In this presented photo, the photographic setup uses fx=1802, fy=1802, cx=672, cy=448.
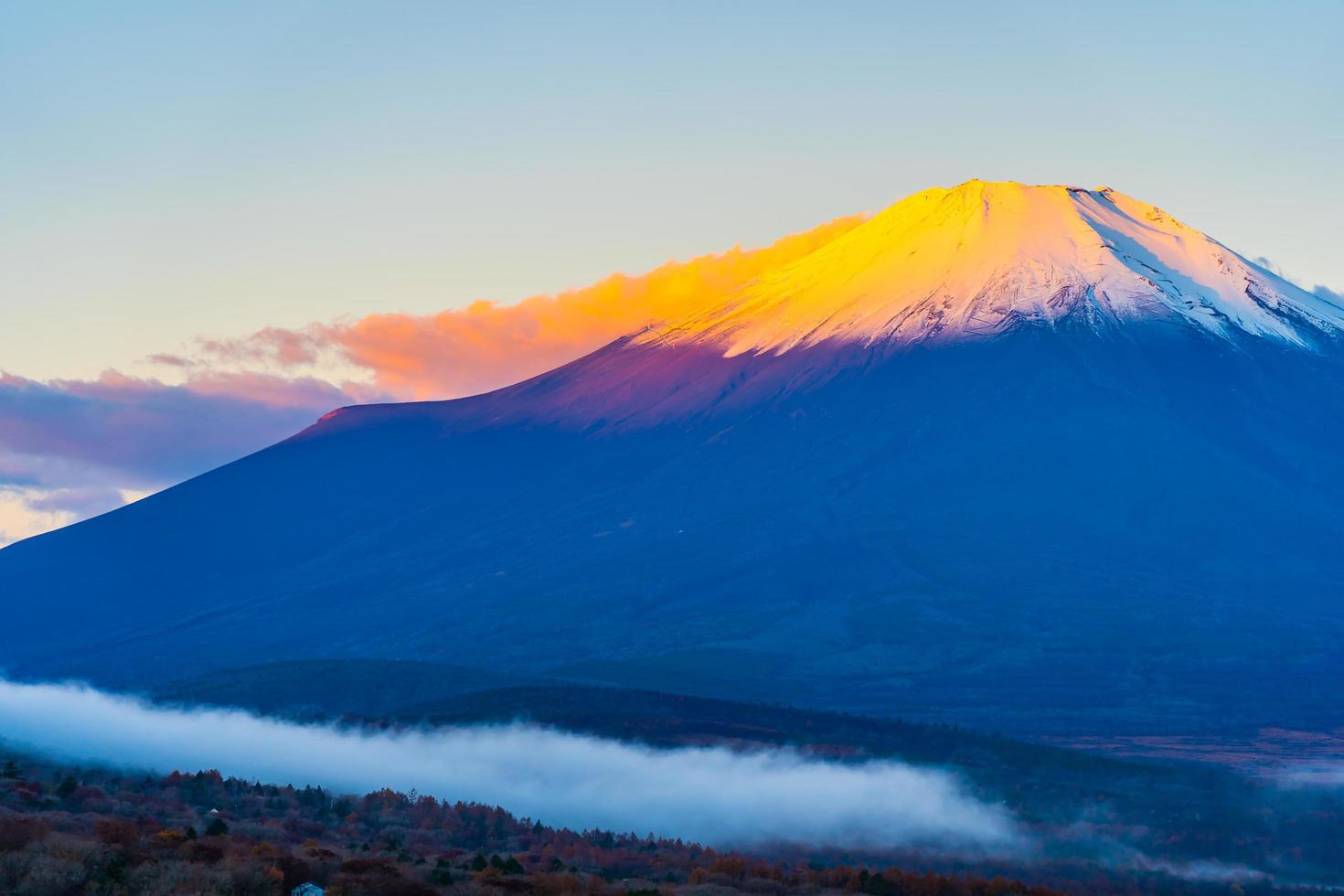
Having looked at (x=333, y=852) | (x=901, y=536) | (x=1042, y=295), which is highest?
(x=1042, y=295)

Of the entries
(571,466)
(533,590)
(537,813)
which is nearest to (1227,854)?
(537,813)

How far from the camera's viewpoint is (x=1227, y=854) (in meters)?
63.3

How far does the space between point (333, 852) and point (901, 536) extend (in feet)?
383

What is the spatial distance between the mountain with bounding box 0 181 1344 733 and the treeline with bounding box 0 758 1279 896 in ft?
182

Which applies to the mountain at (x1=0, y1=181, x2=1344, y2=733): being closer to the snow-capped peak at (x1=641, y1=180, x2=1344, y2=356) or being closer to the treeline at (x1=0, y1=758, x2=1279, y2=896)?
the snow-capped peak at (x1=641, y1=180, x2=1344, y2=356)

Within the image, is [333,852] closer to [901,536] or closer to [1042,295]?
[901,536]

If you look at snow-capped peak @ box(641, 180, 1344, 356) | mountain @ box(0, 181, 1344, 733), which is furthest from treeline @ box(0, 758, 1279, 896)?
snow-capped peak @ box(641, 180, 1344, 356)

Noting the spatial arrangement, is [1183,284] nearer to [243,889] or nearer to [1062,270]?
[1062,270]

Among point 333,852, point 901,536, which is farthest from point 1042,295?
point 333,852

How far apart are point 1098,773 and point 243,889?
185 ft

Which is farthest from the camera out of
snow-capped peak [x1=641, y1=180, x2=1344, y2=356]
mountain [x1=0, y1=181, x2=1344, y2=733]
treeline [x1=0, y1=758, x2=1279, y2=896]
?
snow-capped peak [x1=641, y1=180, x2=1344, y2=356]

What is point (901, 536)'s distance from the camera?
150 m

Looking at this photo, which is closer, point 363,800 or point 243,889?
point 243,889

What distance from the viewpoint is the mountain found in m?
122
